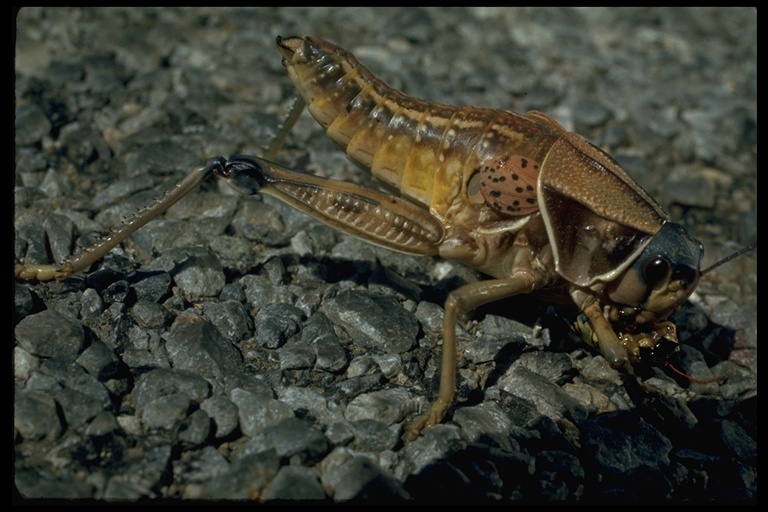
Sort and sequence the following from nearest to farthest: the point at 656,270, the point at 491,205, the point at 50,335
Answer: the point at 50,335, the point at 656,270, the point at 491,205

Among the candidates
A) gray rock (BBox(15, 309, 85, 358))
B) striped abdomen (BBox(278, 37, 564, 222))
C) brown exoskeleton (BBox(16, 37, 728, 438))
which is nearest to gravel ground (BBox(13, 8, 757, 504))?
gray rock (BBox(15, 309, 85, 358))

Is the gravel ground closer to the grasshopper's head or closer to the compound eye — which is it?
the grasshopper's head

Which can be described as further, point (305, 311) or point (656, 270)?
point (305, 311)

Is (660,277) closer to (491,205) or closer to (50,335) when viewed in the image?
(491,205)

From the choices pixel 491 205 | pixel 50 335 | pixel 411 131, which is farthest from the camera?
pixel 411 131

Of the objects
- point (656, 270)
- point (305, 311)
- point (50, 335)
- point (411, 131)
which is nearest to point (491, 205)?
point (411, 131)
